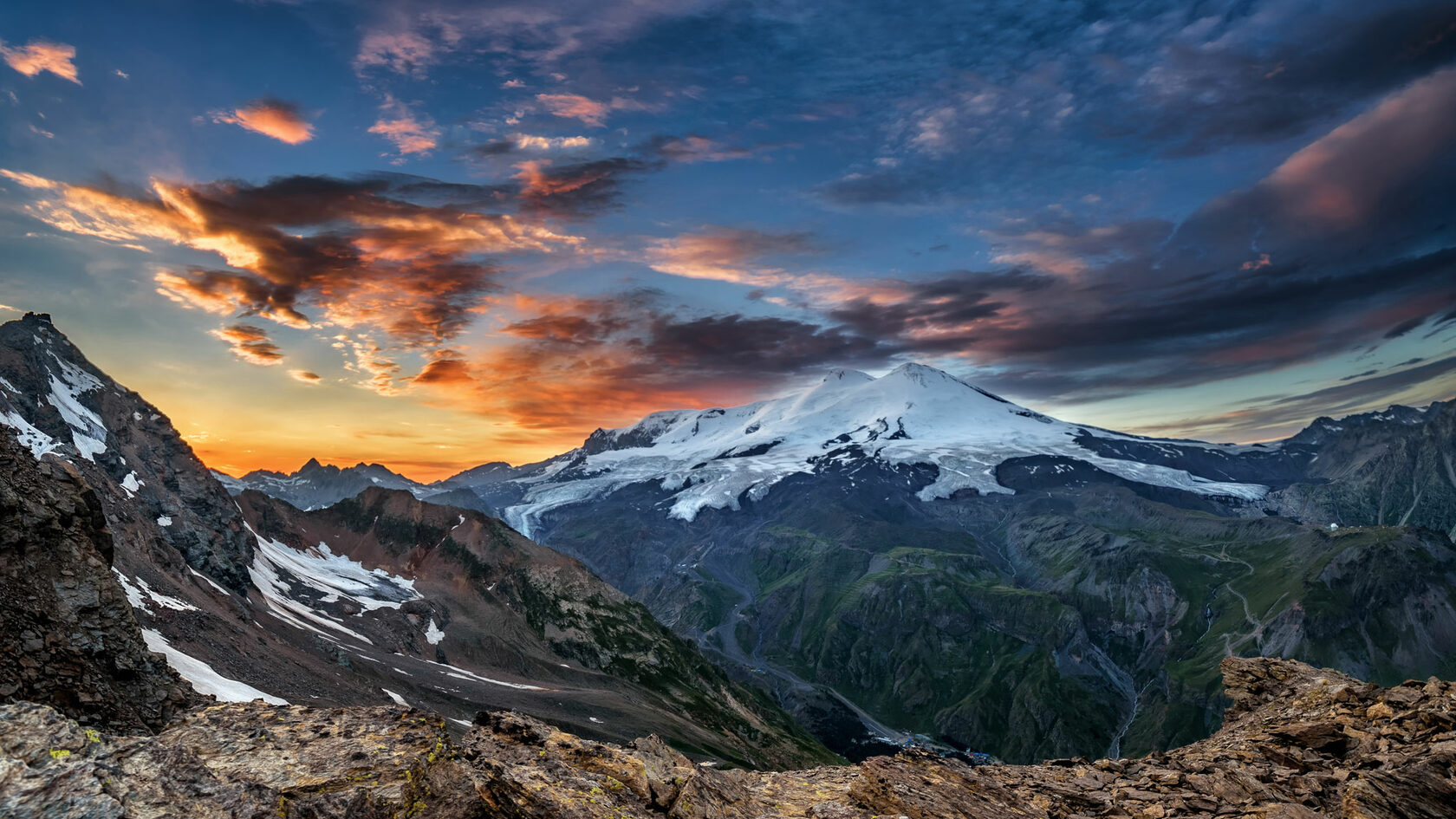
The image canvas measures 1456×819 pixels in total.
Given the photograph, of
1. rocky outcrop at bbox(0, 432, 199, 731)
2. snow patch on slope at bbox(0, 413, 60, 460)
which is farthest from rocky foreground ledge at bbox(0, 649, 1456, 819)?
snow patch on slope at bbox(0, 413, 60, 460)

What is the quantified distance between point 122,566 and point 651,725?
99541mm

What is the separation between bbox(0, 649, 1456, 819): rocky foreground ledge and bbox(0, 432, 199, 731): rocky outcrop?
231 cm

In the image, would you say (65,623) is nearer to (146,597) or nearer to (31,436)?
(146,597)

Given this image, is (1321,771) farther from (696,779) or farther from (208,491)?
(208,491)

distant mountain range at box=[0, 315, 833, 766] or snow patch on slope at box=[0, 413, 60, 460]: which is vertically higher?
snow patch on slope at box=[0, 413, 60, 460]

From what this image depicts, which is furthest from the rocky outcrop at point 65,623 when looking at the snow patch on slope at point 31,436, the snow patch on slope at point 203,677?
the snow patch on slope at point 31,436

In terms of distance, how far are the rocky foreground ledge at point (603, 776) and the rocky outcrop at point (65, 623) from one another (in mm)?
2305

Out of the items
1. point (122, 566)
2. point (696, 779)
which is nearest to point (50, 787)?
point (696, 779)

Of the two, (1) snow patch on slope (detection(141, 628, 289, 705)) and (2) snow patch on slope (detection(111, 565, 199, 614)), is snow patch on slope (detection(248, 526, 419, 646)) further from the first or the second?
(1) snow patch on slope (detection(141, 628, 289, 705))

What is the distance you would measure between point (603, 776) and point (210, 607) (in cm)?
10079

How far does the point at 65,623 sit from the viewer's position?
22.4 meters

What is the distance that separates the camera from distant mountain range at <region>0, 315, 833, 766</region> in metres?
23.7

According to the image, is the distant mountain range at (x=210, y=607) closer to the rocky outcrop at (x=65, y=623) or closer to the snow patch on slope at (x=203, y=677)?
the rocky outcrop at (x=65, y=623)

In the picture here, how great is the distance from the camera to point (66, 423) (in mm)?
126625
